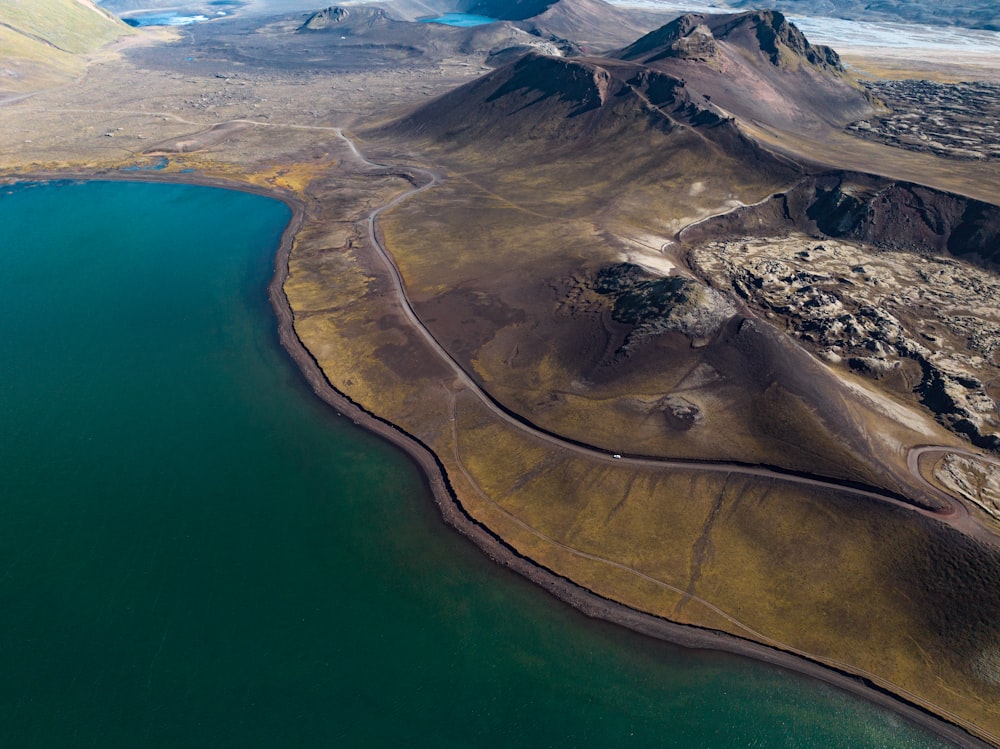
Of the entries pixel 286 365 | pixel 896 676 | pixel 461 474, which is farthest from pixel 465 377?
pixel 896 676

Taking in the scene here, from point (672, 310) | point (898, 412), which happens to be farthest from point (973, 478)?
point (672, 310)

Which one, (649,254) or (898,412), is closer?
(898,412)

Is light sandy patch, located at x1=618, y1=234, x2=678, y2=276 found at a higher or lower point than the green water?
higher

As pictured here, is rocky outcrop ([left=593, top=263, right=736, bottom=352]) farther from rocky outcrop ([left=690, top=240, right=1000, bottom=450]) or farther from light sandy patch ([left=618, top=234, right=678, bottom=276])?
rocky outcrop ([left=690, top=240, right=1000, bottom=450])

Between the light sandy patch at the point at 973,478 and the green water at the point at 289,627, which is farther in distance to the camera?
the light sandy patch at the point at 973,478

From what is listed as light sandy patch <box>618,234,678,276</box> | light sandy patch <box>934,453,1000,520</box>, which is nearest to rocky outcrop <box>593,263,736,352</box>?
light sandy patch <box>618,234,678,276</box>

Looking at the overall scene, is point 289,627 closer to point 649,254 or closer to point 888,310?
point 649,254

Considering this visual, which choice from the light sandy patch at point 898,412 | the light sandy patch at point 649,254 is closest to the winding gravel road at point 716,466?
the light sandy patch at point 898,412

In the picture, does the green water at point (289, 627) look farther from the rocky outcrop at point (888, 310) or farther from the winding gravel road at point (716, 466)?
the rocky outcrop at point (888, 310)
